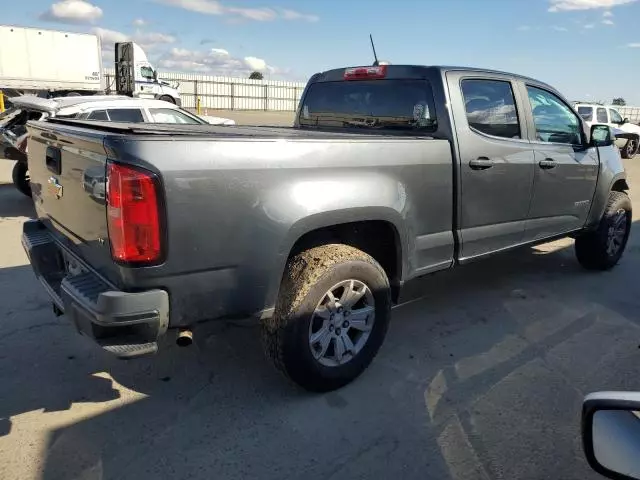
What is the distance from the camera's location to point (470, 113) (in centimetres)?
379

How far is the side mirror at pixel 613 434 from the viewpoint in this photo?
118 cm

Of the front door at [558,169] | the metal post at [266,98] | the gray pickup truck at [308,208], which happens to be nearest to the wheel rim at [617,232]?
the front door at [558,169]

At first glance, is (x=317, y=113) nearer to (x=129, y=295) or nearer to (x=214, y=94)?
(x=129, y=295)

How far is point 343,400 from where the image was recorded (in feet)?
10.2

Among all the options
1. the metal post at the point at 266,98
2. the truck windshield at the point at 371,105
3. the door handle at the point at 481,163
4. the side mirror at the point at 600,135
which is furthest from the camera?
the metal post at the point at 266,98

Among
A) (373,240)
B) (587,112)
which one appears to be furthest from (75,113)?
(587,112)

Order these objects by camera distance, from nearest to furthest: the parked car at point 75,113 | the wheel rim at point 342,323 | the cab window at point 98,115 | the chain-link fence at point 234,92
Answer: the wheel rim at point 342,323
the parked car at point 75,113
the cab window at point 98,115
the chain-link fence at point 234,92

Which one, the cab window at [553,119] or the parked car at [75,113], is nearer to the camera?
the cab window at [553,119]

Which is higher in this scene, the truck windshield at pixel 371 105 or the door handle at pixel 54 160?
the truck windshield at pixel 371 105

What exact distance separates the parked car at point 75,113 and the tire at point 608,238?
5.59 m

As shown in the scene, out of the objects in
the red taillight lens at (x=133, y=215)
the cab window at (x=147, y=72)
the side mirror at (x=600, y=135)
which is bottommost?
the red taillight lens at (x=133, y=215)

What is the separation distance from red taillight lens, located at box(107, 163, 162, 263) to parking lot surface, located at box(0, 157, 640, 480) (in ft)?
2.32

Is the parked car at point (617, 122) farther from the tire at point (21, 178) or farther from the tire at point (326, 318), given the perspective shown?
the tire at point (326, 318)

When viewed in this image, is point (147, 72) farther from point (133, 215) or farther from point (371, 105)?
point (133, 215)
